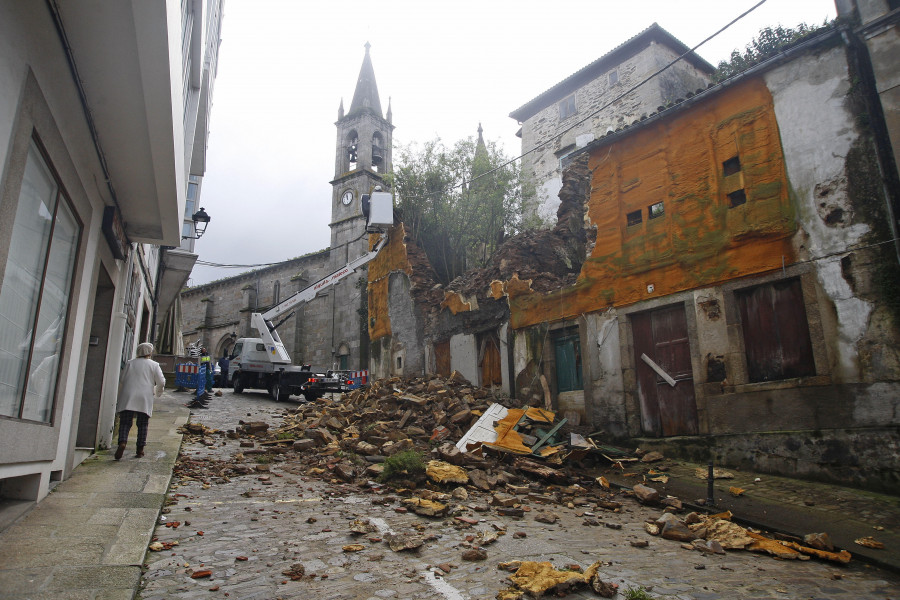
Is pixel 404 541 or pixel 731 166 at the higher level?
pixel 731 166

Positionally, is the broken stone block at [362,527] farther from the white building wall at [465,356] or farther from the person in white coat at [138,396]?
the white building wall at [465,356]

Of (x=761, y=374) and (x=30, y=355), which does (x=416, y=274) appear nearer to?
(x=761, y=374)

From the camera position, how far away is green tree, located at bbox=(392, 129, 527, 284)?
67.2 feet

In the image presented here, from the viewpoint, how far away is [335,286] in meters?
37.3

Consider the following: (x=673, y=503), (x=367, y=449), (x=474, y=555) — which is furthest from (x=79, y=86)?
(x=673, y=503)

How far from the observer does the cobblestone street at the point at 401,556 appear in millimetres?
3781

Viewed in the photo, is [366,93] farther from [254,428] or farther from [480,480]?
[480,480]

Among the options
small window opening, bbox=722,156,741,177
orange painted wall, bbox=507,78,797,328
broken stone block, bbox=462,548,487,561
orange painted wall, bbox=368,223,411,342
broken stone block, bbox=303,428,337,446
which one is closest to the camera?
broken stone block, bbox=462,548,487,561

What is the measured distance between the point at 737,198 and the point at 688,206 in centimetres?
84

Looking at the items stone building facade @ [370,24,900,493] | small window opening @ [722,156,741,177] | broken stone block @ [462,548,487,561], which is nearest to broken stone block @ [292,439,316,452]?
stone building facade @ [370,24,900,493]

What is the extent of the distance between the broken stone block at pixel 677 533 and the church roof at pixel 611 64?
19.7m

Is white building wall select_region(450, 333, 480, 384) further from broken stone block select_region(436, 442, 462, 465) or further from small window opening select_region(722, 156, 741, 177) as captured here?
small window opening select_region(722, 156, 741, 177)

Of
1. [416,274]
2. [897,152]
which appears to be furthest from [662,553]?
[416,274]

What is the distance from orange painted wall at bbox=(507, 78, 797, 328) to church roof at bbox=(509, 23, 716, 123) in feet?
40.7
